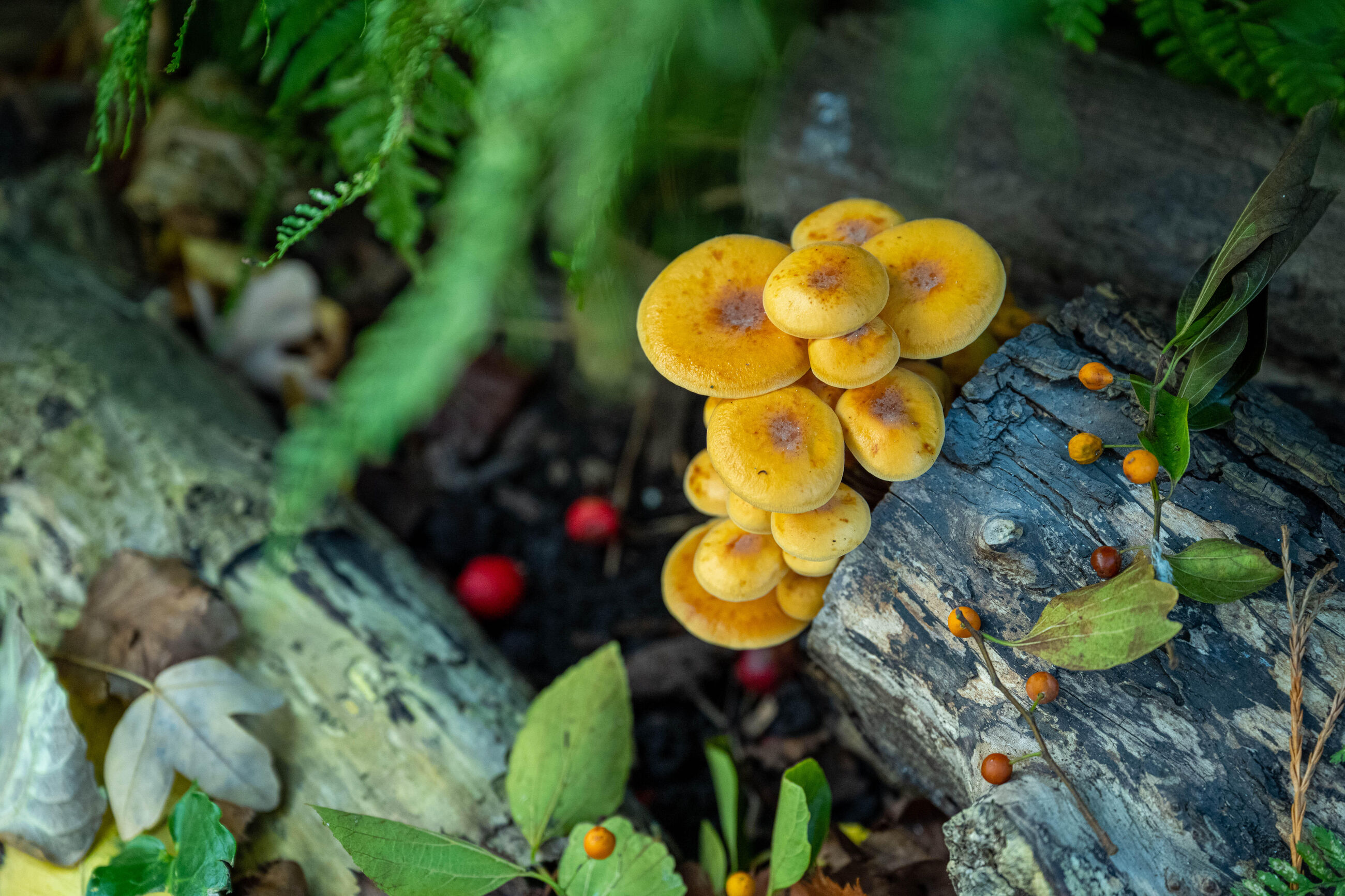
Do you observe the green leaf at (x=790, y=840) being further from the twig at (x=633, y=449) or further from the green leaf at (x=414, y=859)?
the twig at (x=633, y=449)

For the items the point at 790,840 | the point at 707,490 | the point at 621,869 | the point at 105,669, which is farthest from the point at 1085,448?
the point at 105,669

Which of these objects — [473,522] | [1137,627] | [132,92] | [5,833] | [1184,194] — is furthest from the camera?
[473,522]

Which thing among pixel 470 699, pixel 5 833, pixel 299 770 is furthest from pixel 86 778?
pixel 470 699

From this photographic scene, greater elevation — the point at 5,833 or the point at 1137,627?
the point at 5,833

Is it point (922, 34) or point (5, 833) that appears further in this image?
point (922, 34)

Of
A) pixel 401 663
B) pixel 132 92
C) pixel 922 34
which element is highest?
pixel 132 92

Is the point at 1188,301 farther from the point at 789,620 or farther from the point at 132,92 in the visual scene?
the point at 132,92

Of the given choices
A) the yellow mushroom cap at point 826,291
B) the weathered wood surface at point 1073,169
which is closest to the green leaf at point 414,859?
the yellow mushroom cap at point 826,291
